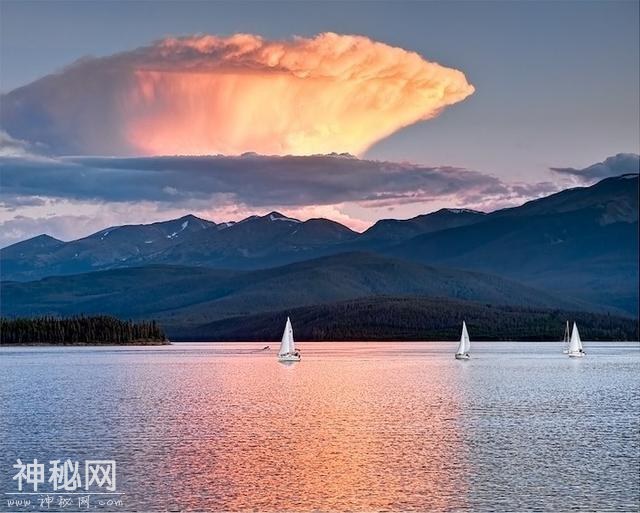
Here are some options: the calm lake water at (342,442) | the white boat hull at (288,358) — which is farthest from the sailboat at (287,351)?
the calm lake water at (342,442)

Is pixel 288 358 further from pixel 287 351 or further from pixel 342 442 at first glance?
pixel 342 442

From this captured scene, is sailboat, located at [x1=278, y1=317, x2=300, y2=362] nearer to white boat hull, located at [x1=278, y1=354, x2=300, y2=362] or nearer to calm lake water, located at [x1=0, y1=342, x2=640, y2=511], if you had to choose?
white boat hull, located at [x1=278, y1=354, x2=300, y2=362]

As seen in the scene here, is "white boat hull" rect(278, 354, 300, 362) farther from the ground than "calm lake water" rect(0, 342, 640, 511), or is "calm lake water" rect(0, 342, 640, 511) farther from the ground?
"white boat hull" rect(278, 354, 300, 362)

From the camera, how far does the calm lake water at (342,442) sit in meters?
51.6

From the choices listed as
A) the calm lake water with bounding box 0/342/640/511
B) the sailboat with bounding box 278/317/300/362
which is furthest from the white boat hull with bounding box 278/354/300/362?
the calm lake water with bounding box 0/342/640/511

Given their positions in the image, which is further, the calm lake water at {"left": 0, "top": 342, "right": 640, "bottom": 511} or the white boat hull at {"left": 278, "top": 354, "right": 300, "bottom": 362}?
the white boat hull at {"left": 278, "top": 354, "right": 300, "bottom": 362}

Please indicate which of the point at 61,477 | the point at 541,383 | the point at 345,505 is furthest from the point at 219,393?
the point at 345,505

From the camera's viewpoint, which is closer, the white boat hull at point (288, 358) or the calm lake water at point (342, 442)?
the calm lake water at point (342, 442)

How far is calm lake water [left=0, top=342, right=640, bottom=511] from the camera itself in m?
51.6

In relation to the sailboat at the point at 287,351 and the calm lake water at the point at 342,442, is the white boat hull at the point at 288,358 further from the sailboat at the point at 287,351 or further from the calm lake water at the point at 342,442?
the calm lake water at the point at 342,442

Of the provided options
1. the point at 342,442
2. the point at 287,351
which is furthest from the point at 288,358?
the point at 342,442

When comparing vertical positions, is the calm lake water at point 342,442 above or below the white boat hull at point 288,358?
below

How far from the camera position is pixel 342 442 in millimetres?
70250

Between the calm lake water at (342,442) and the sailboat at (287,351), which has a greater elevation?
the sailboat at (287,351)
